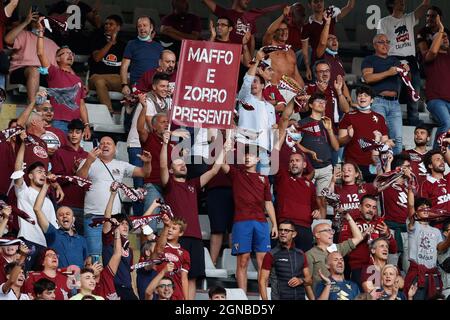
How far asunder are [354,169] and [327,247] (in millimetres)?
1340

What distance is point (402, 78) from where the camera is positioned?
23.2m

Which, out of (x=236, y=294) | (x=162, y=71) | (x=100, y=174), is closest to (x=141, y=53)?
(x=162, y=71)

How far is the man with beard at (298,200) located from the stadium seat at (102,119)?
206 centimetres

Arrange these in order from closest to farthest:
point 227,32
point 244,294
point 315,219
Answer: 1. point 244,294
2. point 315,219
3. point 227,32

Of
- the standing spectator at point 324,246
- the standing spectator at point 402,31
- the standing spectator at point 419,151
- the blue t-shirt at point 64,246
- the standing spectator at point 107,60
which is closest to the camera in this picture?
the blue t-shirt at point 64,246

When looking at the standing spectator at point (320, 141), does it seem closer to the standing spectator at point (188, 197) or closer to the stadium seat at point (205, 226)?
the stadium seat at point (205, 226)

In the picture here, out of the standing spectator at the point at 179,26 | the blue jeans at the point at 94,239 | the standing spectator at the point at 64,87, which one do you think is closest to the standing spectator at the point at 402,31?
the standing spectator at the point at 179,26

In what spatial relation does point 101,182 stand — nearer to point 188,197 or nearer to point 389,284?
point 188,197

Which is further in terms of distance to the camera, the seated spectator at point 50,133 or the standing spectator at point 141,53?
the standing spectator at point 141,53

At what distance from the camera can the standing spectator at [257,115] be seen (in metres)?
21.3

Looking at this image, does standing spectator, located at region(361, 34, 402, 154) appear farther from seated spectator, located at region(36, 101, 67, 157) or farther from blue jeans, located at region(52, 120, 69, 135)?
seated spectator, located at region(36, 101, 67, 157)

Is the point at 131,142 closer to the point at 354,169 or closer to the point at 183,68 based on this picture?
the point at 183,68

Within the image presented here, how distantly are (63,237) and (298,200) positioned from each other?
2.61m

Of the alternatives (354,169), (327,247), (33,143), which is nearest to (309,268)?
(327,247)
